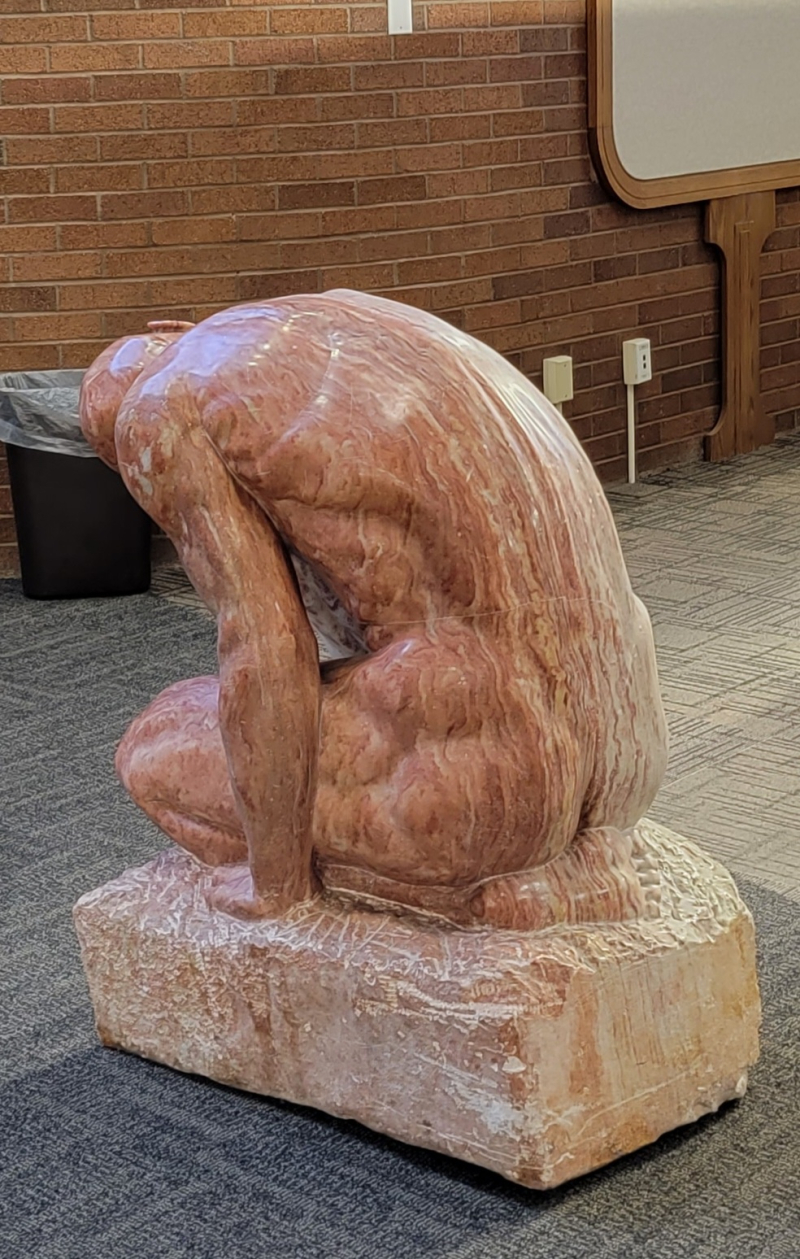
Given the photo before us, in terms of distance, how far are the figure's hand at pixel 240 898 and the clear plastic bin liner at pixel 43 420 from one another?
8.17 ft

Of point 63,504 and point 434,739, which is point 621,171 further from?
point 434,739

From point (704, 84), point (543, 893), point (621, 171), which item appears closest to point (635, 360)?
point (621, 171)

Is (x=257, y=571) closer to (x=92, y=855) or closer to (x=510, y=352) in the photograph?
(x=92, y=855)

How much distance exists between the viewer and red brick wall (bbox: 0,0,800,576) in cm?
445

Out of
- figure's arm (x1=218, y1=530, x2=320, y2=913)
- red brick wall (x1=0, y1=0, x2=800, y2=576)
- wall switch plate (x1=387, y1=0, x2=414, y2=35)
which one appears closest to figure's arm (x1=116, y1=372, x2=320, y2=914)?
figure's arm (x1=218, y1=530, x2=320, y2=913)

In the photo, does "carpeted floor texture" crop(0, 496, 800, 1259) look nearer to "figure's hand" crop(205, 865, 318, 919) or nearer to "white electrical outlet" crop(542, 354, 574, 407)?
"figure's hand" crop(205, 865, 318, 919)

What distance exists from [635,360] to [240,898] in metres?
3.88

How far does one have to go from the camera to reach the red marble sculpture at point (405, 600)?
6.01 feet

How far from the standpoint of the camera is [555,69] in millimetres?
5172

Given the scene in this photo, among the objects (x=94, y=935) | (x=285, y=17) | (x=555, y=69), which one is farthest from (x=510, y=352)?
(x=94, y=935)

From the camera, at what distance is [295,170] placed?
184 inches

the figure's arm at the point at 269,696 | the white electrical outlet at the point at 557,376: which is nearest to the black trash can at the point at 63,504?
the white electrical outlet at the point at 557,376

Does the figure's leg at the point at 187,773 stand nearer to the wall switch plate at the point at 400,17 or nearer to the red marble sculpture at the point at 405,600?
the red marble sculpture at the point at 405,600

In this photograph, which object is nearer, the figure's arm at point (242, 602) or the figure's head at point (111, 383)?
the figure's arm at point (242, 602)
